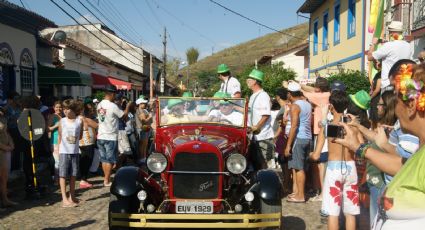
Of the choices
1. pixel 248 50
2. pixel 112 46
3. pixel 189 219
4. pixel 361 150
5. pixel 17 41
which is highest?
pixel 248 50

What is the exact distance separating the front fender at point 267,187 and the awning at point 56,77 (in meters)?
14.4

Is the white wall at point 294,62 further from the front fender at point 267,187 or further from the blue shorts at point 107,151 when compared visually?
the front fender at point 267,187

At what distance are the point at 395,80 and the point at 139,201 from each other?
387 centimetres

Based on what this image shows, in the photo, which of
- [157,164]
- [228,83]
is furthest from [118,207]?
[228,83]

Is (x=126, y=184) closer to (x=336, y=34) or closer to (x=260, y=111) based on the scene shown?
(x=260, y=111)

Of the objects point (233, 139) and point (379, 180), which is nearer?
point (379, 180)

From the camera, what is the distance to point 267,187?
5.41 m

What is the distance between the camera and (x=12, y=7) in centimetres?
1369

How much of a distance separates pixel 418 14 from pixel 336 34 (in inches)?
350

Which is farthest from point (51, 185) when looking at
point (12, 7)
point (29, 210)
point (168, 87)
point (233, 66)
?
point (233, 66)

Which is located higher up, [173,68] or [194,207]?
[173,68]

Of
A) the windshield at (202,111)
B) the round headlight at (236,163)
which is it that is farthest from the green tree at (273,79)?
the round headlight at (236,163)

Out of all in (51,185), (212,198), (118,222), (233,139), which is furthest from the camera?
(51,185)

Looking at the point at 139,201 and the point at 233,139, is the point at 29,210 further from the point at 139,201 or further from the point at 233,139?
the point at 233,139
